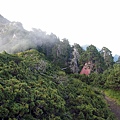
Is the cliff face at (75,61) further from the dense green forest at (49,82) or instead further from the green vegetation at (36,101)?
the green vegetation at (36,101)

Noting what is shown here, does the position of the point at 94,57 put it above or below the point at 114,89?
above

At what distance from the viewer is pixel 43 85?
814 inches

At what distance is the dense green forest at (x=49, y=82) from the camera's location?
15.9m

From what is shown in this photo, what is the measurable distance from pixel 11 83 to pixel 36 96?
1949 millimetres

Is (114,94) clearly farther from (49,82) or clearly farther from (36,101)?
(36,101)

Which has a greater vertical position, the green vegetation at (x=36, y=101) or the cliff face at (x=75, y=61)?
the cliff face at (x=75, y=61)

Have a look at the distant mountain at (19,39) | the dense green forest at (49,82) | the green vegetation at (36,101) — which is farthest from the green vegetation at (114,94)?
the distant mountain at (19,39)

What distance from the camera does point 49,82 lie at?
2289 cm

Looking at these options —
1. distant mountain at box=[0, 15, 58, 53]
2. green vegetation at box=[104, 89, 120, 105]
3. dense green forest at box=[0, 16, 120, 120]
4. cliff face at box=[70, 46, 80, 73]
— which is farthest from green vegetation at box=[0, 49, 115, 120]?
cliff face at box=[70, 46, 80, 73]

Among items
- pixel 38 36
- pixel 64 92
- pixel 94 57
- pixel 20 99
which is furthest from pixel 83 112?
pixel 38 36

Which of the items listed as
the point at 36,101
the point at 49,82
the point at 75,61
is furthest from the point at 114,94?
the point at 36,101

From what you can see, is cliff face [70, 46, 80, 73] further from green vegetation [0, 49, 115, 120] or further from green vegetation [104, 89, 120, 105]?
green vegetation [0, 49, 115, 120]

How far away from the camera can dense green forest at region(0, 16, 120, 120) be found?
52.3 feet

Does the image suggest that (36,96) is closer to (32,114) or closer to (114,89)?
(32,114)
